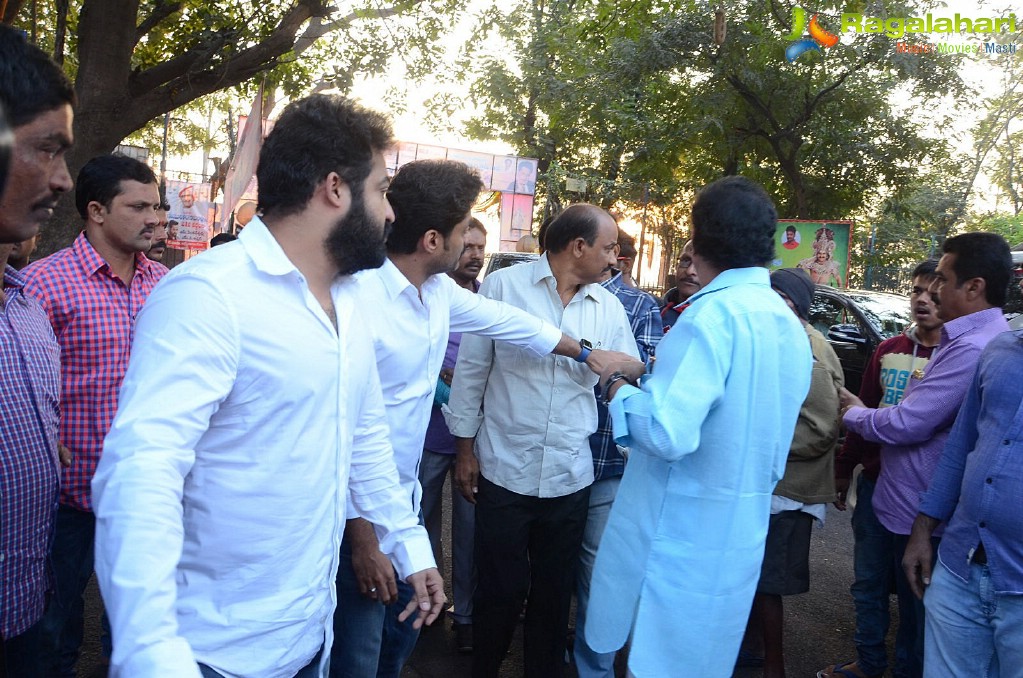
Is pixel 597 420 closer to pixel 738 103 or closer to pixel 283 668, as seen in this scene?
pixel 283 668

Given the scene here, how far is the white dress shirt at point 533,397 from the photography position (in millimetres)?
3205

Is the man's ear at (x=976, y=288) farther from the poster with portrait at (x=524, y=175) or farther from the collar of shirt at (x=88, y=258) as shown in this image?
the poster with portrait at (x=524, y=175)

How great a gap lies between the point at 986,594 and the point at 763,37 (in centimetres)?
1458

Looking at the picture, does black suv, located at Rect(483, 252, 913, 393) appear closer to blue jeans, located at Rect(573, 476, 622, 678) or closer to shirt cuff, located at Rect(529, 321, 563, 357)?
blue jeans, located at Rect(573, 476, 622, 678)

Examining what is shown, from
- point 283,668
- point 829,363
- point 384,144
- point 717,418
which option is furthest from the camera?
point 829,363

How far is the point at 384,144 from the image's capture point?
1935 millimetres

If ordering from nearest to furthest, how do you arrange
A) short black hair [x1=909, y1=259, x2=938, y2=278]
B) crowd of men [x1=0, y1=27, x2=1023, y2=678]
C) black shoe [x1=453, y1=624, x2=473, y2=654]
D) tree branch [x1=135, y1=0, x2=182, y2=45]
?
crowd of men [x1=0, y1=27, x2=1023, y2=678]
short black hair [x1=909, y1=259, x2=938, y2=278]
black shoe [x1=453, y1=624, x2=473, y2=654]
tree branch [x1=135, y1=0, x2=182, y2=45]

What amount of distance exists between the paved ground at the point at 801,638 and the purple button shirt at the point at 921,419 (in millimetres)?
1053

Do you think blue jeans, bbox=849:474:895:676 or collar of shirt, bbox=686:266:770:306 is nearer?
collar of shirt, bbox=686:266:770:306

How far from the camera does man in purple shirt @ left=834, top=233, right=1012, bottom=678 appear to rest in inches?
124

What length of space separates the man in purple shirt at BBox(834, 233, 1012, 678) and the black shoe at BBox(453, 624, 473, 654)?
2049 millimetres

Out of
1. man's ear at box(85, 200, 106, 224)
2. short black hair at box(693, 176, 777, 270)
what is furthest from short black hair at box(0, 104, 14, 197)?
man's ear at box(85, 200, 106, 224)

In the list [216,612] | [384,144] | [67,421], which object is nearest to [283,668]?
[216,612]

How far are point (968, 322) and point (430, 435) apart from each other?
2.53 meters
